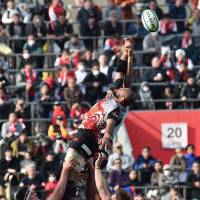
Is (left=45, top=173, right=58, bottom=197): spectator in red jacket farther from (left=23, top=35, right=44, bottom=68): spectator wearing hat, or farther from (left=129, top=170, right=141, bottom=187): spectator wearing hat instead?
(left=23, top=35, right=44, bottom=68): spectator wearing hat

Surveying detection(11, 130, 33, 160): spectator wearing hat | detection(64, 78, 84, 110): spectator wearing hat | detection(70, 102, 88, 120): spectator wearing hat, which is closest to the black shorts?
detection(11, 130, 33, 160): spectator wearing hat

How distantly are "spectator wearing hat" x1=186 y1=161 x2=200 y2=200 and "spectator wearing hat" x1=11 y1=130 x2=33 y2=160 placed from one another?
151 inches

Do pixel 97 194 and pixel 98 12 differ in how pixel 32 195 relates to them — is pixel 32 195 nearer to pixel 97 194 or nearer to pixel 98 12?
pixel 97 194

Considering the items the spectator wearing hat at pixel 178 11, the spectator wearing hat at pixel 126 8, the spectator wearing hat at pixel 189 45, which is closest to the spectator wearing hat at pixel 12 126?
the spectator wearing hat at pixel 189 45

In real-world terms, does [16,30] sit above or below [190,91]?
above

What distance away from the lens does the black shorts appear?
72.0ft

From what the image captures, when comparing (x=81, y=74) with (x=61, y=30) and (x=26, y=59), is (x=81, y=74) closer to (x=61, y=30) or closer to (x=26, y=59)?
(x=26, y=59)

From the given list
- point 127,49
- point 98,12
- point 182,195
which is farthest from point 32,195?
point 98,12

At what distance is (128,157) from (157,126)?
1.83 meters

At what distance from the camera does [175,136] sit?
32.3 m

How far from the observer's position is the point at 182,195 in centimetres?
2967

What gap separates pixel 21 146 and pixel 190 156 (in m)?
3.97

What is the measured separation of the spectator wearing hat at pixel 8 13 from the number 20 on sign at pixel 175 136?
5.55m

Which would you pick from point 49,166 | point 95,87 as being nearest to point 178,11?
point 95,87
